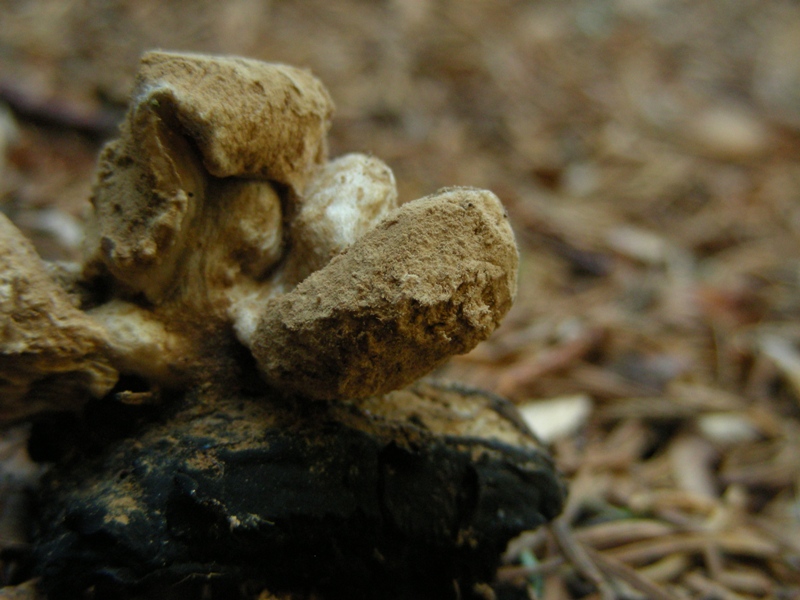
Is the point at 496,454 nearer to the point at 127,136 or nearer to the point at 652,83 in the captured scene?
the point at 127,136

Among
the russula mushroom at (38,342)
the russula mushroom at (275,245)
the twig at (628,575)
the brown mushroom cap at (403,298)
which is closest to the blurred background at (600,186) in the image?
the twig at (628,575)

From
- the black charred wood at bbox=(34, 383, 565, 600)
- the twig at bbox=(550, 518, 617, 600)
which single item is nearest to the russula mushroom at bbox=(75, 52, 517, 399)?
the black charred wood at bbox=(34, 383, 565, 600)

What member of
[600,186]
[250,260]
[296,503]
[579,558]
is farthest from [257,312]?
[600,186]

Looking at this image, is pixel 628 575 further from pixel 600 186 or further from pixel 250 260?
pixel 600 186

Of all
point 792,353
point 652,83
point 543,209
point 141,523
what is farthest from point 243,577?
point 652,83

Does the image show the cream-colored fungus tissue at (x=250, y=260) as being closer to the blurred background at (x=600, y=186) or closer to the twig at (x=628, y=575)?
the blurred background at (x=600, y=186)

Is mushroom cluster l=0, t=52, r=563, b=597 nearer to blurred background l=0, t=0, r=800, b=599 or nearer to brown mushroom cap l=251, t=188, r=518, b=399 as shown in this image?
brown mushroom cap l=251, t=188, r=518, b=399
